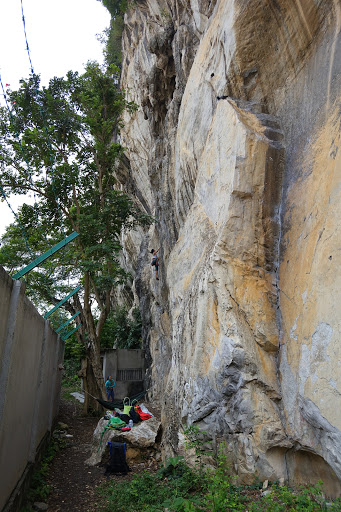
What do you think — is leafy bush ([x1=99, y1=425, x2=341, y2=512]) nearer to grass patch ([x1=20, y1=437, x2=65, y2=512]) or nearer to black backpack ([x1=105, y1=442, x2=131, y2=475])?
black backpack ([x1=105, y1=442, x2=131, y2=475])

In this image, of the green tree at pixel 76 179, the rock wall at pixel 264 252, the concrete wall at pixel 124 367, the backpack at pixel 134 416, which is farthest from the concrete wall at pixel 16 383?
the concrete wall at pixel 124 367

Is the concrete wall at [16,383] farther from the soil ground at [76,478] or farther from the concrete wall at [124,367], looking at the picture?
the concrete wall at [124,367]

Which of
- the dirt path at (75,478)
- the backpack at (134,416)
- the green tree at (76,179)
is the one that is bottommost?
the dirt path at (75,478)

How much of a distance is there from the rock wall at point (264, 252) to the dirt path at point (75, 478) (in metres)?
1.50

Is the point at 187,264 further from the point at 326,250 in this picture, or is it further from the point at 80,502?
the point at 80,502

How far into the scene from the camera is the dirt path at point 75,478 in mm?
5742

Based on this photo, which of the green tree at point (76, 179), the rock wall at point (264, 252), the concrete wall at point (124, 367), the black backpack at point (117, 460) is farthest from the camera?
the concrete wall at point (124, 367)

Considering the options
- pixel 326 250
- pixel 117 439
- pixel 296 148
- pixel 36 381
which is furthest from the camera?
pixel 117 439

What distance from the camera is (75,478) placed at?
22.9 feet

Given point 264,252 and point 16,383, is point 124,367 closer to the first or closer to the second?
point 16,383

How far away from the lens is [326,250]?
4398 mm

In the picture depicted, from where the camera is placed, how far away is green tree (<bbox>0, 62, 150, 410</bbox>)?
12.3m

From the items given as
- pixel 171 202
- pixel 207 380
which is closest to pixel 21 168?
pixel 171 202

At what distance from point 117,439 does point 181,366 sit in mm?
2230
